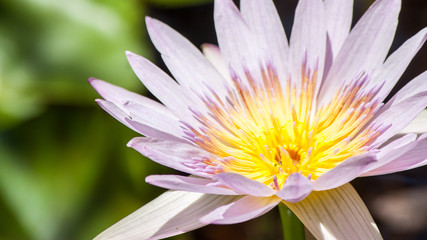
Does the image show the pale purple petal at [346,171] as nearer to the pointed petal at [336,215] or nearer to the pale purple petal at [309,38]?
the pointed petal at [336,215]

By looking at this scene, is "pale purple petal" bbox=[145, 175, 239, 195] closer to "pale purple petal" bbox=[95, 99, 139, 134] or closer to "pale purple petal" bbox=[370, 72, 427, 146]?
"pale purple petal" bbox=[95, 99, 139, 134]

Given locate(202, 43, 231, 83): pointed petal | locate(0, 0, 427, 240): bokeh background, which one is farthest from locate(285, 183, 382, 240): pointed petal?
locate(0, 0, 427, 240): bokeh background

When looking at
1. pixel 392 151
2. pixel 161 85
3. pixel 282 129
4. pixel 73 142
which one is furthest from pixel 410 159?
pixel 73 142

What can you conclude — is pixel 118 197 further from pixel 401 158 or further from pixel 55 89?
pixel 401 158

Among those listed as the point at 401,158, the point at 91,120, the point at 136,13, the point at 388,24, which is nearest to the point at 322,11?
the point at 388,24

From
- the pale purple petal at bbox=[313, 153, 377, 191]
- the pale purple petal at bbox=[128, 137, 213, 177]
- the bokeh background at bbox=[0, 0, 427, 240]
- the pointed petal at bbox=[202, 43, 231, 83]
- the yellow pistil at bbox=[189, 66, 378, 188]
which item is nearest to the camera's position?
the pale purple petal at bbox=[313, 153, 377, 191]
